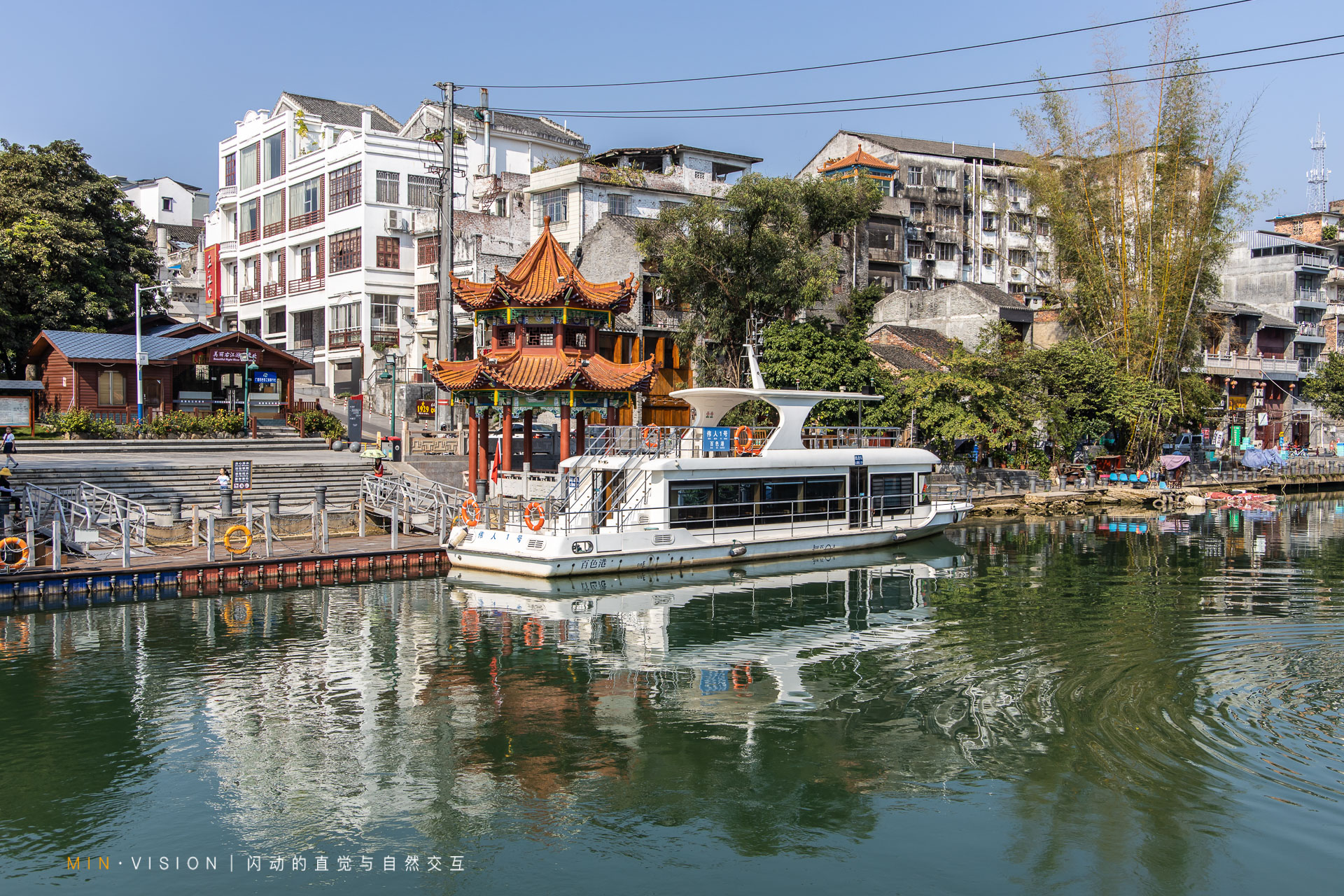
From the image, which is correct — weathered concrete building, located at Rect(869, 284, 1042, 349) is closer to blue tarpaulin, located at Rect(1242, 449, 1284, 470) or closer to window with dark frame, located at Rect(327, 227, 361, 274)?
blue tarpaulin, located at Rect(1242, 449, 1284, 470)

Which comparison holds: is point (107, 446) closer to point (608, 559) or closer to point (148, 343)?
point (148, 343)

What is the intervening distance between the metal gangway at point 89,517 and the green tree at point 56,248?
57.5ft

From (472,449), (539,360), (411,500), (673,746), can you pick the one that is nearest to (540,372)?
(539,360)

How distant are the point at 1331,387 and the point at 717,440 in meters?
57.1

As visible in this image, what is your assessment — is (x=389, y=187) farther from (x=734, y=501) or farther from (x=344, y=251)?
(x=734, y=501)

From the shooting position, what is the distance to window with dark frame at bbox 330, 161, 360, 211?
53.6 metres

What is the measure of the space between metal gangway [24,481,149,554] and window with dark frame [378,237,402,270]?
29.1 m

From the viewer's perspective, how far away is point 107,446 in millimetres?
32250

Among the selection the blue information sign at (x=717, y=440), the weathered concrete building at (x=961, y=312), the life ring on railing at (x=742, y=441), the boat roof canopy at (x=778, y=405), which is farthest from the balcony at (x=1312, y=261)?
the blue information sign at (x=717, y=440)

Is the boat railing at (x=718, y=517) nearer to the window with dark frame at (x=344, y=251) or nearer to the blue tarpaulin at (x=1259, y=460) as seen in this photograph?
the window with dark frame at (x=344, y=251)

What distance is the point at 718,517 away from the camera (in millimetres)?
27641

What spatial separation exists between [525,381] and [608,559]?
333 inches

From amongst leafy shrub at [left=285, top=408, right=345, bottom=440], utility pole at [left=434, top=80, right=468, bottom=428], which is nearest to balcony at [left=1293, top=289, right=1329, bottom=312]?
utility pole at [left=434, top=80, right=468, bottom=428]

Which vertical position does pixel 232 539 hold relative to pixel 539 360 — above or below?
below
